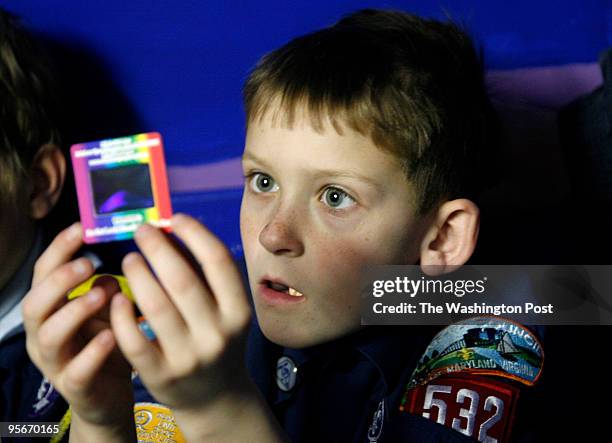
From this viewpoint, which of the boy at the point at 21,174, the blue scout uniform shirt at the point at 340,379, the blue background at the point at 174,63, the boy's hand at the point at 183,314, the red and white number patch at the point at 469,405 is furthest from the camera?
the blue background at the point at 174,63

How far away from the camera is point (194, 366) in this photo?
56 centimetres

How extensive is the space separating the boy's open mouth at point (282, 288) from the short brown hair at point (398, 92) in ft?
0.65

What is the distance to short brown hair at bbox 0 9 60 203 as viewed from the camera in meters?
1.18

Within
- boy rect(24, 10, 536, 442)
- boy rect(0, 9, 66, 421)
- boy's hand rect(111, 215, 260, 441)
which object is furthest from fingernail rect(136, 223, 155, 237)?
boy rect(0, 9, 66, 421)

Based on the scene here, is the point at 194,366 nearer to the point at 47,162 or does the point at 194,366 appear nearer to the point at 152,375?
the point at 152,375

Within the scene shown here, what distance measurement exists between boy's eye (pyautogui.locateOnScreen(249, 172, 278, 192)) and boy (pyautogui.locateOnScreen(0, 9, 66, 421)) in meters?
0.42

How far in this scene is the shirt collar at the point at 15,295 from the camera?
1.16m

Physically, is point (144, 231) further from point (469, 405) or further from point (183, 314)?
point (469, 405)

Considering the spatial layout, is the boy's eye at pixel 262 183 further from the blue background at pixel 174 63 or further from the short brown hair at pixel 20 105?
the short brown hair at pixel 20 105

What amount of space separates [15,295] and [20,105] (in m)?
0.32

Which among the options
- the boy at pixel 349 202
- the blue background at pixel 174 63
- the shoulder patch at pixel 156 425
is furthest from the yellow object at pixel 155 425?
the blue background at pixel 174 63

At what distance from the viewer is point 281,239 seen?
0.84m

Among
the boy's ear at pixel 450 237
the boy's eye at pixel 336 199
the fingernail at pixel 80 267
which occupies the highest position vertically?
the fingernail at pixel 80 267

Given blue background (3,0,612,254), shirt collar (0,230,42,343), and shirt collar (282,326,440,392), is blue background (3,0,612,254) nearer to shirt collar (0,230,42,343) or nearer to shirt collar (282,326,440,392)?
shirt collar (0,230,42,343)
